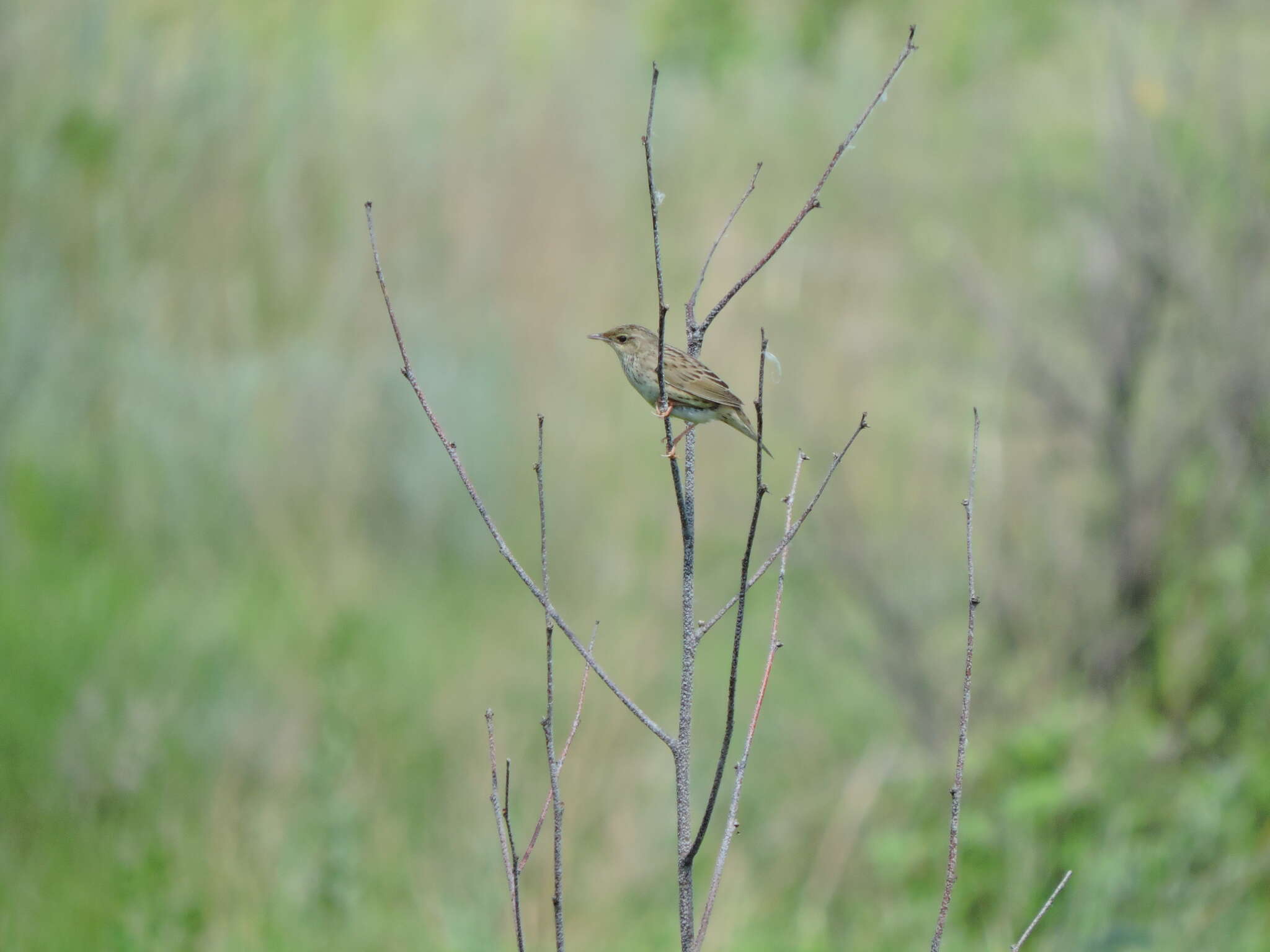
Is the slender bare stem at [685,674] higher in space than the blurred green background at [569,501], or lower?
lower

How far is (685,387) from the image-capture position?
9.29ft

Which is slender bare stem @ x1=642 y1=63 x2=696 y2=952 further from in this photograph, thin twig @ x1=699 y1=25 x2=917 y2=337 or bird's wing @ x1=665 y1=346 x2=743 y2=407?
bird's wing @ x1=665 y1=346 x2=743 y2=407

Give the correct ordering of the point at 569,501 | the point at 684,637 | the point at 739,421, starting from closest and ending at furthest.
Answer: the point at 684,637
the point at 739,421
the point at 569,501

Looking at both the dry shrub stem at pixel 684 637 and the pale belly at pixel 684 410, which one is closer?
the dry shrub stem at pixel 684 637

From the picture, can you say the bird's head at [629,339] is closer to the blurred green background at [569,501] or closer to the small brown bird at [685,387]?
the small brown bird at [685,387]

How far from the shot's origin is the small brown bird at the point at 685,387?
2.79 meters

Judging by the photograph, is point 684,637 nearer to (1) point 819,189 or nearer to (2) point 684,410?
(1) point 819,189

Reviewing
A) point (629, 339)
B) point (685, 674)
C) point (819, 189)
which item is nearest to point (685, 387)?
point (629, 339)

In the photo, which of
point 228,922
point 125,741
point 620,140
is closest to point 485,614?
point 125,741

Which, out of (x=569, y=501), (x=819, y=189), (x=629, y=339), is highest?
(x=569, y=501)

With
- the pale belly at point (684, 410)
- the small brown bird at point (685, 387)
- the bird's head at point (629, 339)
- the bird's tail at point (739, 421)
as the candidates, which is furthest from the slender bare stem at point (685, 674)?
the bird's head at point (629, 339)

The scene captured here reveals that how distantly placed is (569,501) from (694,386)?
172 inches

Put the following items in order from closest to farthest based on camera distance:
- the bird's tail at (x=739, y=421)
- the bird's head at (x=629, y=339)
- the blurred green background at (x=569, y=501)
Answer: the bird's tail at (x=739, y=421)
the bird's head at (x=629, y=339)
the blurred green background at (x=569, y=501)

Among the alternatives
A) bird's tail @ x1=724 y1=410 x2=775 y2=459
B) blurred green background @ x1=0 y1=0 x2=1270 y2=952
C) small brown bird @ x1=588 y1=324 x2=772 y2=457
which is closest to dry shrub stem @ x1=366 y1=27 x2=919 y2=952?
small brown bird @ x1=588 y1=324 x2=772 y2=457
